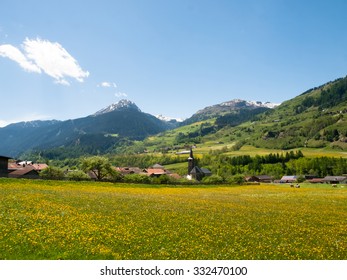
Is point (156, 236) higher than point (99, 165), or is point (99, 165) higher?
point (99, 165)

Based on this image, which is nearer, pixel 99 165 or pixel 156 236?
pixel 156 236

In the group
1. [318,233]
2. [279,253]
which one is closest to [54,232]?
[279,253]

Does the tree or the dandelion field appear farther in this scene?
the tree

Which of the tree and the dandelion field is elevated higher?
the tree

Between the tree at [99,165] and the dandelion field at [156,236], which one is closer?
the dandelion field at [156,236]

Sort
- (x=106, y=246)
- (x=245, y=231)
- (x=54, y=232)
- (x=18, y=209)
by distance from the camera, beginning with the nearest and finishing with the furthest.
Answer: (x=106, y=246)
(x=54, y=232)
(x=245, y=231)
(x=18, y=209)

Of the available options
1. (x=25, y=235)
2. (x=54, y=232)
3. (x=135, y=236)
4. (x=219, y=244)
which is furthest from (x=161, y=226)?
(x=25, y=235)

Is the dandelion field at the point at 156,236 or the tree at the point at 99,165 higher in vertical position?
the tree at the point at 99,165

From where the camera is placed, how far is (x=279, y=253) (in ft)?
56.7

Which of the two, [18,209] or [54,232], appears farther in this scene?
[18,209]
